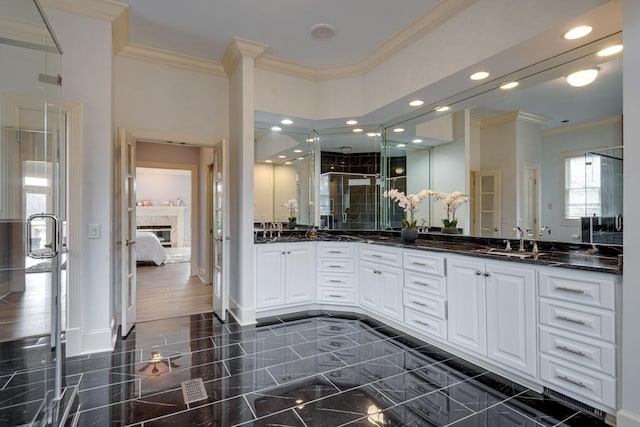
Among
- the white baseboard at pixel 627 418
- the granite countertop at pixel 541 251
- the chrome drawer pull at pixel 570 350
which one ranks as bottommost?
the white baseboard at pixel 627 418

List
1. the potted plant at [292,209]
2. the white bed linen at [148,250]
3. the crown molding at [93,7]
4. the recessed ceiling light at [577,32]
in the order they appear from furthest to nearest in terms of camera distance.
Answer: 1. the white bed linen at [148,250]
2. the potted plant at [292,209]
3. the crown molding at [93,7]
4. the recessed ceiling light at [577,32]

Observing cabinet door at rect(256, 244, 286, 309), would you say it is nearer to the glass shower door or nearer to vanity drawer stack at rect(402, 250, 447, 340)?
vanity drawer stack at rect(402, 250, 447, 340)

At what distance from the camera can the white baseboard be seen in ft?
5.69

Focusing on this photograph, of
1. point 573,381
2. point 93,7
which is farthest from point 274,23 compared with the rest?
point 573,381

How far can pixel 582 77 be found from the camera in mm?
2541

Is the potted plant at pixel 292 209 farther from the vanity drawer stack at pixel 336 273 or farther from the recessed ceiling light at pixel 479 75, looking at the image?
the recessed ceiling light at pixel 479 75

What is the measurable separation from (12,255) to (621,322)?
4062 millimetres

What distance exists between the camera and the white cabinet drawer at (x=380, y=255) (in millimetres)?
3367

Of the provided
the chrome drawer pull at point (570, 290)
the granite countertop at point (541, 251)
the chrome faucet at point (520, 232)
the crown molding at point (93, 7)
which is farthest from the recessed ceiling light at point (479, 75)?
the crown molding at point (93, 7)

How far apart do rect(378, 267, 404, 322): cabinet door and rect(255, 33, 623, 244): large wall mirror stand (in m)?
0.87

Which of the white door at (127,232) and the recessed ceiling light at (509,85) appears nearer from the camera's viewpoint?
the recessed ceiling light at (509,85)

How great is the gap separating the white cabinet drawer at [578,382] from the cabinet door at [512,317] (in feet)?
0.26

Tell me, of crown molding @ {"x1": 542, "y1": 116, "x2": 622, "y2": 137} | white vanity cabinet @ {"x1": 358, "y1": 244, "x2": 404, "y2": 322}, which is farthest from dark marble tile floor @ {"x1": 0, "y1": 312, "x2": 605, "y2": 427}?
crown molding @ {"x1": 542, "y1": 116, "x2": 622, "y2": 137}

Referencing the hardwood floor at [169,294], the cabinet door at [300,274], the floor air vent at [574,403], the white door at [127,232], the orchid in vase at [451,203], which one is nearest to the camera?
the floor air vent at [574,403]
